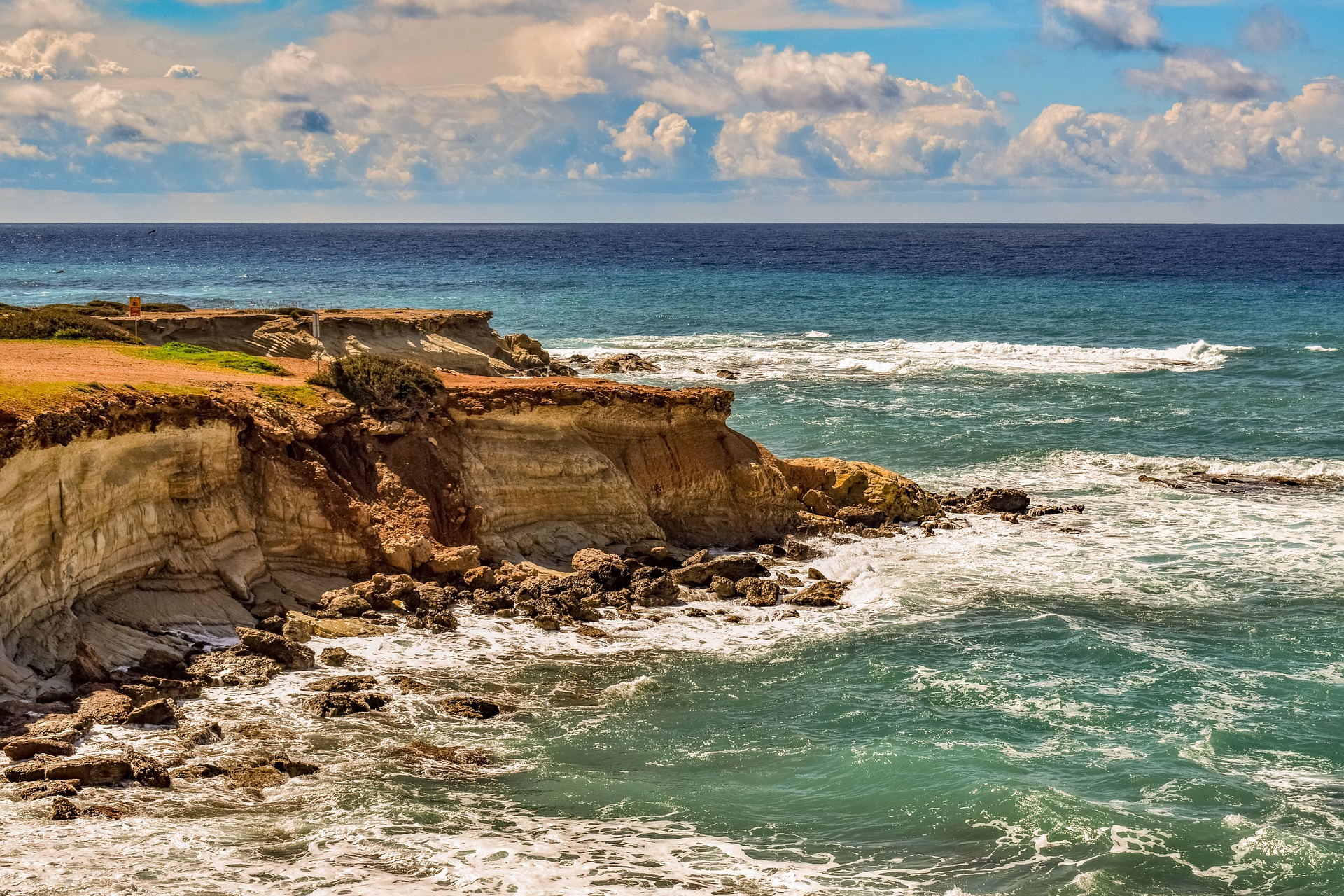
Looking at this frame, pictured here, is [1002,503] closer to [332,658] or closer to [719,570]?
[719,570]

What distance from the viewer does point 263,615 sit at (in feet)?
70.5

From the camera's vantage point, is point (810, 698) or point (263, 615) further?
point (263, 615)

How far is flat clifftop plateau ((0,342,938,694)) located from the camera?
19125 mm

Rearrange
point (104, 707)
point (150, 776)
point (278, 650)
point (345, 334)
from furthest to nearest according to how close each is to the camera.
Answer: point (345, 334)
point (278, 650)
point (104, 707)
point (150, 776)

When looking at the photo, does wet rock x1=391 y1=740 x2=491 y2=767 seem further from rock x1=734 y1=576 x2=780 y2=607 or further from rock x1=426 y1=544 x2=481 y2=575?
rock x1=734 y1=576 x2=780 y2=607

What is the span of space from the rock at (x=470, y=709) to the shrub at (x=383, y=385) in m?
9.02

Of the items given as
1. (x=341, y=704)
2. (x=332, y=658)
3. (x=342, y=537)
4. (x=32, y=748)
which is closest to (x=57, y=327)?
(x=342, y=537)

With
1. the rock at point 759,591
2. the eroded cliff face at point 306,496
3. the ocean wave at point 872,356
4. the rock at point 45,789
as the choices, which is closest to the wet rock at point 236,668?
the eroded cliff face at point 306,496

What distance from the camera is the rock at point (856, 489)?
30016 millimetres

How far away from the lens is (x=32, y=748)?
15.6 metres

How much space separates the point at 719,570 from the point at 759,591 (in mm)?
1220

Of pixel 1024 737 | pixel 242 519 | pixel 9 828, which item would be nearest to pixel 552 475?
pixel 242 519

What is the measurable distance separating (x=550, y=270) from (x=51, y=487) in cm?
10994

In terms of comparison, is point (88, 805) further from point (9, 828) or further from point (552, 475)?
point (552, 475)
